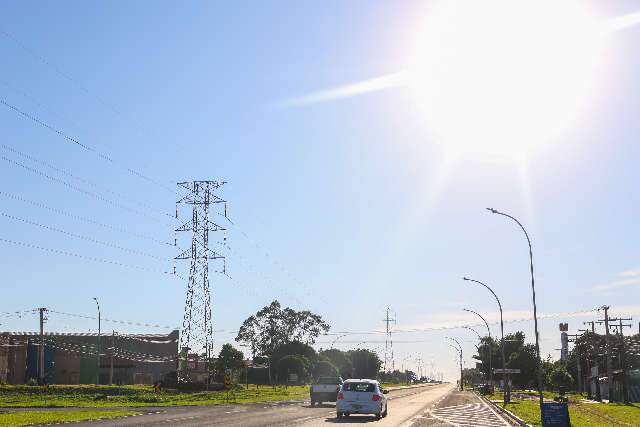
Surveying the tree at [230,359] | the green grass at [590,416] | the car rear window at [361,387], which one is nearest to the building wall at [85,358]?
the tree at [230,359]

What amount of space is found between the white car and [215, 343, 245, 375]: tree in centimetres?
A: 9840

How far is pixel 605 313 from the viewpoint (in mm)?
73250

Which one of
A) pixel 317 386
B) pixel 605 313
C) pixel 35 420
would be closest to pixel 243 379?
pixel 605 313

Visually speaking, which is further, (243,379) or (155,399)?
(243,379)

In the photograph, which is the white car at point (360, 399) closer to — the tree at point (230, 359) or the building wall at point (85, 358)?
the building wall at point (85, 358)

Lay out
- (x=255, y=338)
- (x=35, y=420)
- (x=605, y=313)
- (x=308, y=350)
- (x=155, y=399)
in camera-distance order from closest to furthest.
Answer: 1. (x=35, y=420)
2. (x=155, y=399)
3. (x=605, y=313)
4. (x=308, y=350)
5. (x=255, y=338)

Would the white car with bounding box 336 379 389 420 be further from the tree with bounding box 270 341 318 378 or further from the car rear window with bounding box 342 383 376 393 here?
the tree with bounding box 270 341 318 378

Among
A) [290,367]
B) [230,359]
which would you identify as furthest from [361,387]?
[230,359]

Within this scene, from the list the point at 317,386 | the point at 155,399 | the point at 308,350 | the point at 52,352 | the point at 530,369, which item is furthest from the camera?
the point at 308,350

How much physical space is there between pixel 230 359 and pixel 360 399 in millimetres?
104635

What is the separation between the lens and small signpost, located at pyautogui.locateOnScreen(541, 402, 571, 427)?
80.7ft

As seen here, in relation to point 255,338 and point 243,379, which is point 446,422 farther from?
point 255,338

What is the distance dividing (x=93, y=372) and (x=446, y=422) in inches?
3704

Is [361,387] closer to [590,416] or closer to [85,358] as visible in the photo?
[590,416]
